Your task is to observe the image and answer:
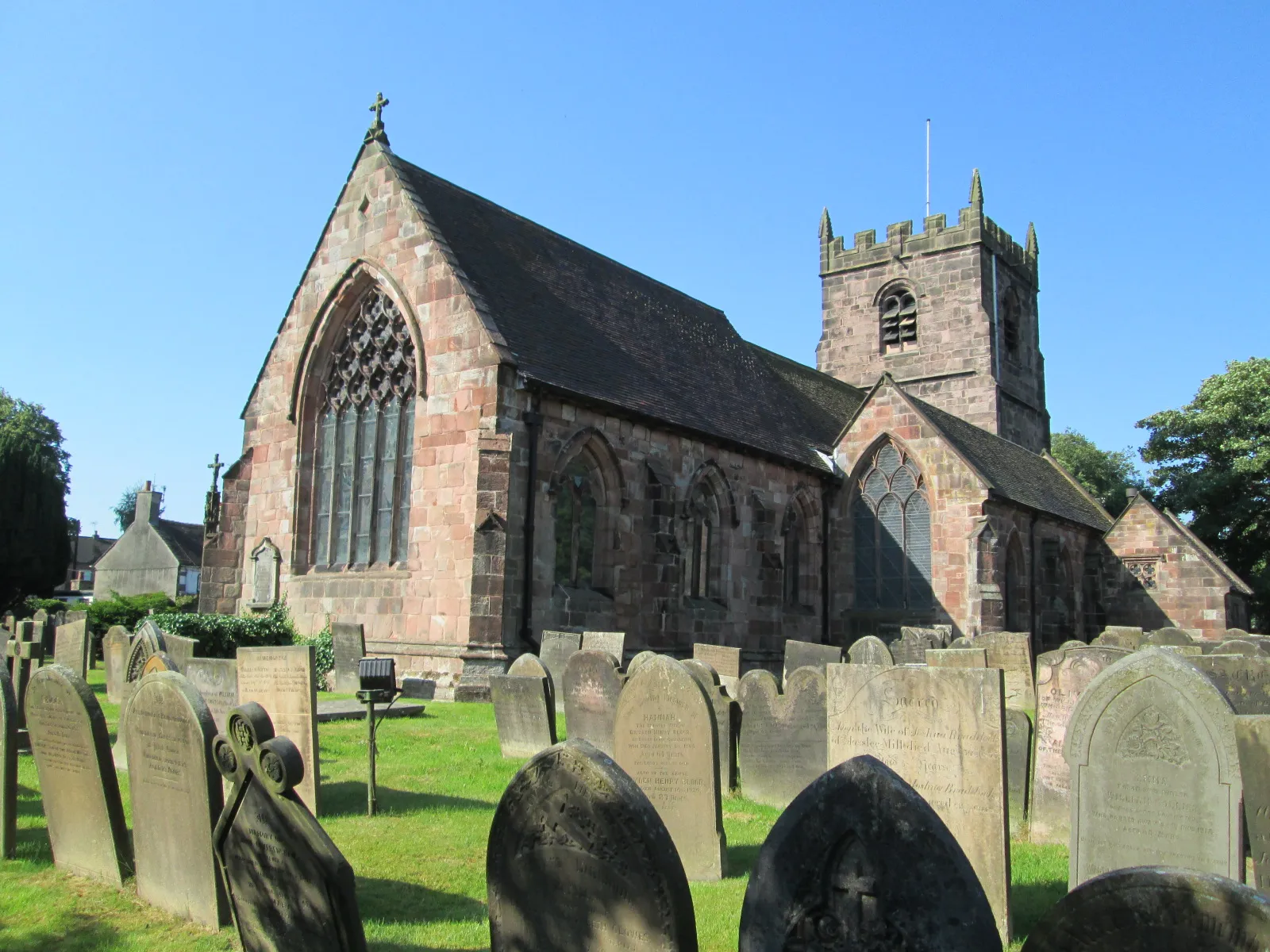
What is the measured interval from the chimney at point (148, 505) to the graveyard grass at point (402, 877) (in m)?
48.1

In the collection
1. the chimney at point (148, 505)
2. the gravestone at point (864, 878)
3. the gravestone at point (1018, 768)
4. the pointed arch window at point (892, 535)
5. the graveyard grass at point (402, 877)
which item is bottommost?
the graveyard grass at point (402, 877)

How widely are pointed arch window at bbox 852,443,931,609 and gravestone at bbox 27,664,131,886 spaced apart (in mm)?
20761

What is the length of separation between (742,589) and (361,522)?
8327 mm

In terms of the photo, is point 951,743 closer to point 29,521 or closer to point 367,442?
point 367,442

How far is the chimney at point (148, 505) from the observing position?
54.7m

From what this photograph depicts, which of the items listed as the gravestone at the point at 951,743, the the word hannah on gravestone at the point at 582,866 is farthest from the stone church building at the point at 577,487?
the the word hannah on gravestone at the point at 582,866

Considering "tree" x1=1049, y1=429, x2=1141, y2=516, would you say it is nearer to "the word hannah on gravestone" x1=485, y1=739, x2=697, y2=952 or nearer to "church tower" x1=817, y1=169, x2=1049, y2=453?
"church tower" x1=817, y1=169, x2=1049, y2=453

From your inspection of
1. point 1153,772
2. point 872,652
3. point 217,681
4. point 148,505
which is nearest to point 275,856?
point 1153,772

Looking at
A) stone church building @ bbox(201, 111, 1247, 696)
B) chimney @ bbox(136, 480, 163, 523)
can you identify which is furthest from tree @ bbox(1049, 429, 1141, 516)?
chimney @ bbox(136, 480, 163, 523)

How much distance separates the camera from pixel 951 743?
627 cm

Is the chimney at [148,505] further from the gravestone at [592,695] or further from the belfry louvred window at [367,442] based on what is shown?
the gravestone at [592,695]

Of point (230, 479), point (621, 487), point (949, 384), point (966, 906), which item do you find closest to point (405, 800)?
point (966, 906)

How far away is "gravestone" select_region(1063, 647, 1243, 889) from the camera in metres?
5.52

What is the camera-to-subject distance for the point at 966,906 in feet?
11.4
